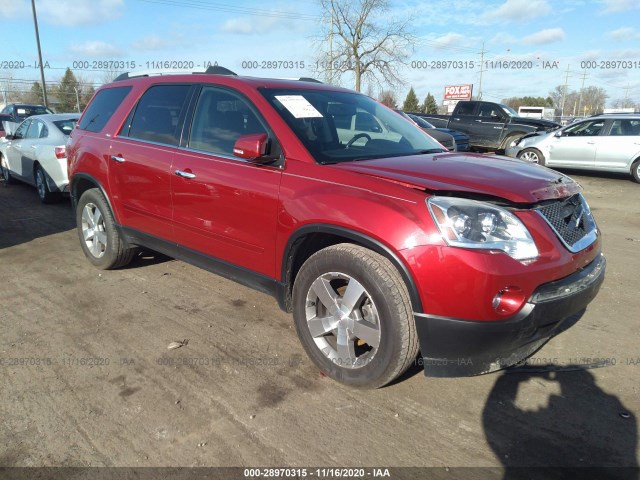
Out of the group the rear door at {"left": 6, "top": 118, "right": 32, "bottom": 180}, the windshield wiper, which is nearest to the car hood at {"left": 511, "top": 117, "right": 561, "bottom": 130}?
the windshield wiper

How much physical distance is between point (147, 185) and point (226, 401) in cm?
213

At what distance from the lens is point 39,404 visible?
2777 millimetres

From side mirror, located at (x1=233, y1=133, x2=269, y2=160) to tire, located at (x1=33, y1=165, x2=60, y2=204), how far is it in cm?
624

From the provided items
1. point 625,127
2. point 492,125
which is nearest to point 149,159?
point 625,127

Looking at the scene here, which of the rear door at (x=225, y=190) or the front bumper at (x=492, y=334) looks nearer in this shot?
the front bumper at (x=492, y=334)

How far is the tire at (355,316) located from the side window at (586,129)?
11.7 m

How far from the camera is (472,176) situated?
2.77 metres

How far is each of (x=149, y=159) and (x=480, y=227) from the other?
2815 millimetres

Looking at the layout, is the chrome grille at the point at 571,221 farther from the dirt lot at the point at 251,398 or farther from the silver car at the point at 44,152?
the silver car at the point at 44,152

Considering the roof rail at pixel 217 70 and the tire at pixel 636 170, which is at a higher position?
the roof rail at pixel 217 70

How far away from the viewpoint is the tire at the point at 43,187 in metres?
8.01

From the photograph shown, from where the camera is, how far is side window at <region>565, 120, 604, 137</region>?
1212 centimetres

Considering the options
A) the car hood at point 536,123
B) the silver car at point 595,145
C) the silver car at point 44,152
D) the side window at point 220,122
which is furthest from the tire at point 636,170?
the silver car at point 44,152

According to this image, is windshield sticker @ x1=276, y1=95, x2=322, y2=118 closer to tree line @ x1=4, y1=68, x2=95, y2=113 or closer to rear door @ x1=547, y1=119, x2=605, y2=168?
rear door @ x1=547, y1=119, x2=605, y2=168
